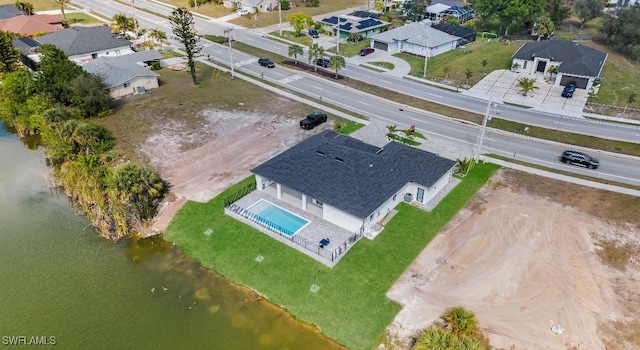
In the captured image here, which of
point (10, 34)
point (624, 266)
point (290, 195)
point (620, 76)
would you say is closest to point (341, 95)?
point (290, 195)

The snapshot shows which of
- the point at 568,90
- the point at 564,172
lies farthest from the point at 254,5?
the point at 564,172

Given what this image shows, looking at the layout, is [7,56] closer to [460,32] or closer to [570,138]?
[570,138]

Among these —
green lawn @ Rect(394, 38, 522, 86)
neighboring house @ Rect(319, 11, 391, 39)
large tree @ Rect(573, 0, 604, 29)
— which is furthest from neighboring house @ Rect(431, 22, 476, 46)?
large tree @ Rect(573, 0, 604, 29)

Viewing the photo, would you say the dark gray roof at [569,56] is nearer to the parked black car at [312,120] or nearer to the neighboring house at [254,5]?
the parked black car at [312,120]

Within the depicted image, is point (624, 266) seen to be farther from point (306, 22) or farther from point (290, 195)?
point (306, 22)

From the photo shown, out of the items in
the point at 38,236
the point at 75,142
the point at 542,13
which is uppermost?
the point at 542,13

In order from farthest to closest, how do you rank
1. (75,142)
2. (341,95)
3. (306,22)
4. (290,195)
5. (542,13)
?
(306,22) < (542,13) < (341,95) < (75,142) < (290,195)

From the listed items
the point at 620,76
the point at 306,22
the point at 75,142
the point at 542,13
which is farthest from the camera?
the point at 306,22

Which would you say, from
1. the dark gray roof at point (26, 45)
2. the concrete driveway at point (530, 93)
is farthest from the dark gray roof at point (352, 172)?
the dark gray roof at point (26, 45)
